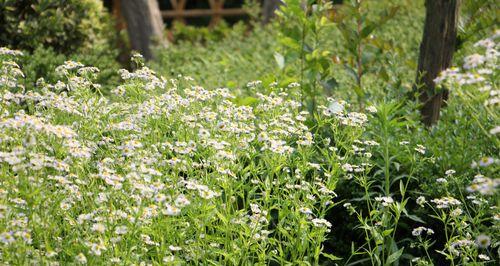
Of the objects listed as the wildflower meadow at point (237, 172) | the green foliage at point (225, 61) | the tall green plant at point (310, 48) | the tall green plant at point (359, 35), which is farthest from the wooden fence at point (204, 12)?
the tall green plant at point (310, 48)

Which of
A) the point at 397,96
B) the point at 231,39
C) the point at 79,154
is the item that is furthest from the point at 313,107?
the point at 231,39

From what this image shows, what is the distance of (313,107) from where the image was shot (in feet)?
16.3

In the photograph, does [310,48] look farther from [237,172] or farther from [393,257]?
[393,257]

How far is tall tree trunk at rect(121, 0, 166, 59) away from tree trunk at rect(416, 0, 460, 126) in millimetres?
4361

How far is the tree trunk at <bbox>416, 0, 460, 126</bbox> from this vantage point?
4977mm

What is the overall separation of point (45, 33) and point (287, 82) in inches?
103

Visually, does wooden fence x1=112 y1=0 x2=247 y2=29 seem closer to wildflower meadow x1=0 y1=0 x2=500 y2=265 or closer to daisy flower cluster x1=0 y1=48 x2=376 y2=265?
wildflower meadow x1=0 y1=0 x2=500 y2=265

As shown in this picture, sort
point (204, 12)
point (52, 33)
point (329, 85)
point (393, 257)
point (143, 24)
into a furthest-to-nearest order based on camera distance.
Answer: point (204, 12), point (143, 24), point (52, 33), point (329, 85), point (393, 257)

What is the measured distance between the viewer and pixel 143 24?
879 centimetres

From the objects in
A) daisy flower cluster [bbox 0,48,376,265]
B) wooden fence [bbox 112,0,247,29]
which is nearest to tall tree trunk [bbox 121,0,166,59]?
wooden fence [bbox 112,0,247,29]

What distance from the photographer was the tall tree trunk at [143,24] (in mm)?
8688

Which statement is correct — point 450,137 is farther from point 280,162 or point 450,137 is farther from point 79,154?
point 79,154

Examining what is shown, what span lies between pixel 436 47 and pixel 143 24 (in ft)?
15.2

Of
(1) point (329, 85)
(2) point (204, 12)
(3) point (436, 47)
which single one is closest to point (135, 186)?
(1) point (329, 85)
